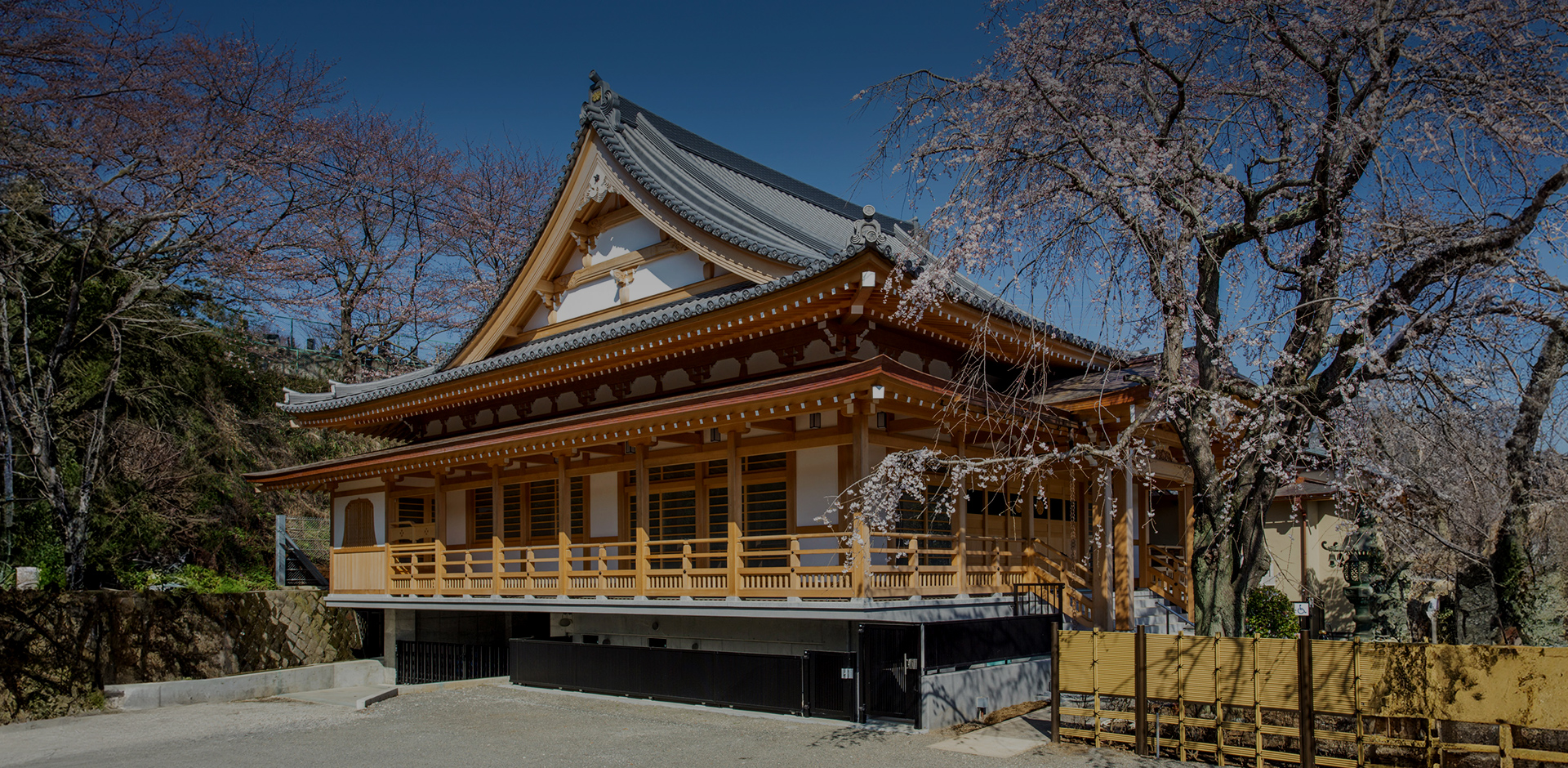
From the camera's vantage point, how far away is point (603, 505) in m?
16.7

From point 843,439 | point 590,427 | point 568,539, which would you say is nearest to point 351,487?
point 568,539

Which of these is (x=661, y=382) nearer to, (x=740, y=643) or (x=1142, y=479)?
(x=740, y=643)

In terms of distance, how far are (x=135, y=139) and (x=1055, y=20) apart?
19365 millimetres

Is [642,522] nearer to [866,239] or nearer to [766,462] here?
[766,462]

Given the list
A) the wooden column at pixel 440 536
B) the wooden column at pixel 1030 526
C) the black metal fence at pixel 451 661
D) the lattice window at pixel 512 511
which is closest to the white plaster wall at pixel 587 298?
the lattice window at pixel 512 511

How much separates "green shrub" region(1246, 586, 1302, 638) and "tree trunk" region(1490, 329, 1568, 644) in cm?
768

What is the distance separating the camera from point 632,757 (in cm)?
1042

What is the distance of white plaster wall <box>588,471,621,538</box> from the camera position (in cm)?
1648

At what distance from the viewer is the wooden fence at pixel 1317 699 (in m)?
7.95

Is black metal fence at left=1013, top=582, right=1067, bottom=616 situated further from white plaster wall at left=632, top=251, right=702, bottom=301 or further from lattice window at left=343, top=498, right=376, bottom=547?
lattice window at left=343, top=498, right=376, bottom=547

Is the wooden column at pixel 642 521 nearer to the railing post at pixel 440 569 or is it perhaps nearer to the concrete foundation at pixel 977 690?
the concrete foundation at pixel 977 690

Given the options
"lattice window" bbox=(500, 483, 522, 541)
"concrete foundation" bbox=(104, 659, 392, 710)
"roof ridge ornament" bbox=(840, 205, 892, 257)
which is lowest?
"concrete foundation" bbox=(104, 659, 392, 710)

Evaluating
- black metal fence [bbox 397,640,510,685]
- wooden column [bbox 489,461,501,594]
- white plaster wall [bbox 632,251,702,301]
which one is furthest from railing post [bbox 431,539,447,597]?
white plaster wall [bbox 632,251,702,301]

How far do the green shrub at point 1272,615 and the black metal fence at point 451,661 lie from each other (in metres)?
13.1
